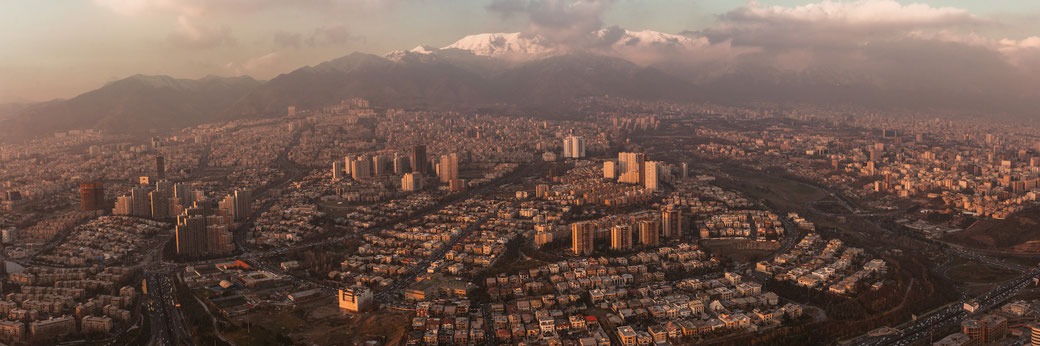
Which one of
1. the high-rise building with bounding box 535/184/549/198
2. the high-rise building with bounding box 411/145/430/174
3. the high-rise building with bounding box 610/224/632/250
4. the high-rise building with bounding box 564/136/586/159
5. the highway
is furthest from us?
the high-rise building with bounding box 564/136/586/159

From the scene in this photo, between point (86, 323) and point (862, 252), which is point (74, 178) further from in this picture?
point (862, 252)

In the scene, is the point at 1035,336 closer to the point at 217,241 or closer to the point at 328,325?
the point at 328,325

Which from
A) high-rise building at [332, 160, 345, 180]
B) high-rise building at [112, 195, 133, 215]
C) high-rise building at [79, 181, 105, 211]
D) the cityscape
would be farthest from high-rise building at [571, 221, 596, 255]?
high-rise building at [79, 181, 105, 211]

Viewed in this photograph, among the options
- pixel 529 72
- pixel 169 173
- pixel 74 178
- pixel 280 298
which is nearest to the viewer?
pixel 280 298

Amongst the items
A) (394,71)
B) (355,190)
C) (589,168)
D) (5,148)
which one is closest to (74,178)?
(5,148)

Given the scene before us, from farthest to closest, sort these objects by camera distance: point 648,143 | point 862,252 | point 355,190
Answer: point 648,143
point 355,190
point 862,252

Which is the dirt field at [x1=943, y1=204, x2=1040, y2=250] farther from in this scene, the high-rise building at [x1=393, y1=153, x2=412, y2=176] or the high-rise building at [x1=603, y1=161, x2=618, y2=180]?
the high-rise building at [x1=393, y1=153, x2=412, y2=176]
